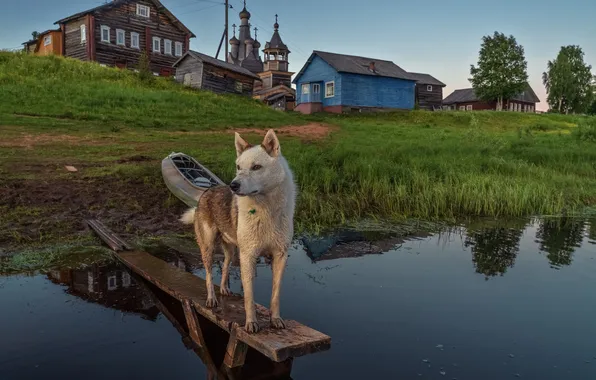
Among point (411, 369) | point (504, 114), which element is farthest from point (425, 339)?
point (504, 114)

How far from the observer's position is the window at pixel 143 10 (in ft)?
Result: 131

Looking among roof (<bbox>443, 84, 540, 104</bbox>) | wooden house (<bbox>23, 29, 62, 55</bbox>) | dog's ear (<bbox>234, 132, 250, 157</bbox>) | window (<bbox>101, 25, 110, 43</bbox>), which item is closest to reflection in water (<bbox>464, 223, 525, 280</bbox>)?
dog's ear (<bbox>234, 132, 250, 157</bbox>)

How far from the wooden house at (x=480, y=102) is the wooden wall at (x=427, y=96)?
997 cm

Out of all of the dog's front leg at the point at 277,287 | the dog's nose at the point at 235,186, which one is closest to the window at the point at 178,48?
the dog's front leg at the point at 277,287

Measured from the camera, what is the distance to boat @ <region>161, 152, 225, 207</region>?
35.2 ft

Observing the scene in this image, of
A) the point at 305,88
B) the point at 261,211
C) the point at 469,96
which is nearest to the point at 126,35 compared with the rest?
the point at 305,88

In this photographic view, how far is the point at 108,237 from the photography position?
27.1ft

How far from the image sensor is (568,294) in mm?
7246

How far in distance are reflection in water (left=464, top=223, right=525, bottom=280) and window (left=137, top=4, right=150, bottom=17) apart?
36.8 metres

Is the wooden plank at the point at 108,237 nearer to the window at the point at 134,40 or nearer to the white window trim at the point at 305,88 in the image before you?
the window at the point at 134,40

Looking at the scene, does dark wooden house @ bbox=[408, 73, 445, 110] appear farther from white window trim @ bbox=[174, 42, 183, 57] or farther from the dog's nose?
the dog's nose

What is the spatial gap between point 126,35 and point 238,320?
1553 inches

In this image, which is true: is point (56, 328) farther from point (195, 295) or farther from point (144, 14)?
point (144, 14)

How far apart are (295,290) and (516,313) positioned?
3054 millimetres
